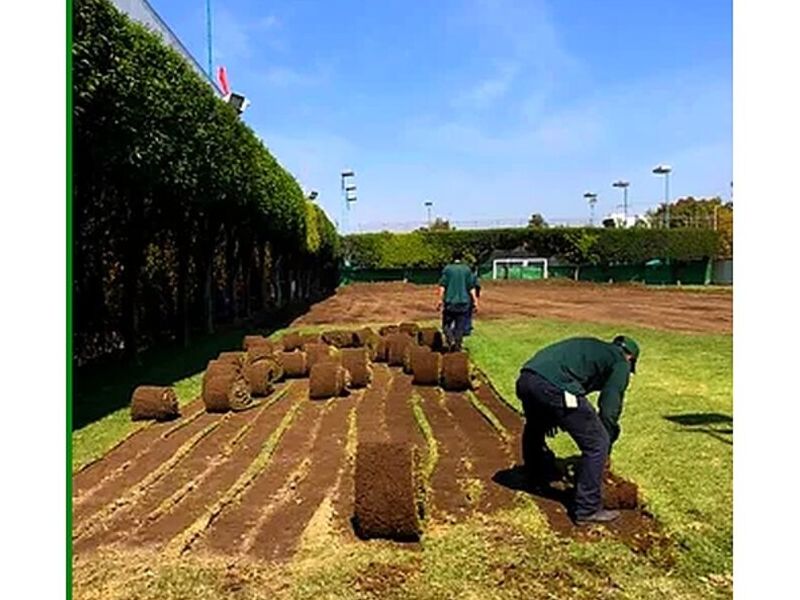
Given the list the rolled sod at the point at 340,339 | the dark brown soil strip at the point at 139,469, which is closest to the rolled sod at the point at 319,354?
the rolled sod at the point at 340,339

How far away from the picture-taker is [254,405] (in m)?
9.20

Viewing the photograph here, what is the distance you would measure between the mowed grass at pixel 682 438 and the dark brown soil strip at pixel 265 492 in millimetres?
2106

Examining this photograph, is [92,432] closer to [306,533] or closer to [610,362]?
[306,533]

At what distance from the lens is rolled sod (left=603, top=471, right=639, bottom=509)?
484 centimetres

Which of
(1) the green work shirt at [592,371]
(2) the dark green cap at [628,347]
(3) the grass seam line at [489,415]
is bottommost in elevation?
(3) the grass seam line at [489,415]

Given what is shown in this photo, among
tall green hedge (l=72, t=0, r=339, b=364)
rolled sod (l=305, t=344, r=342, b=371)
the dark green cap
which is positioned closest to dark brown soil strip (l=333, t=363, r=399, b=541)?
rolled sod (l=305, t=344, r=342, b=371)

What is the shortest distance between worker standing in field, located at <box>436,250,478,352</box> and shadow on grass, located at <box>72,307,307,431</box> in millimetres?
3956

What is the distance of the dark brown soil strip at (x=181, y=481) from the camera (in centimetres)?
473

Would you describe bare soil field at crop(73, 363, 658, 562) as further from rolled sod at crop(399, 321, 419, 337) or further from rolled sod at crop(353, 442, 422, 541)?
rolled sod at crop(399, 321, 419, 337)

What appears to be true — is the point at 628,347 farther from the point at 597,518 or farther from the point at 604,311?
the point at 604,311

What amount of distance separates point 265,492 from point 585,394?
7.31 ft

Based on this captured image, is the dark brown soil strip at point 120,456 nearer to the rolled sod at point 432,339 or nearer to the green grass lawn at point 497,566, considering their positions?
the green grass lawn at point 497,566
